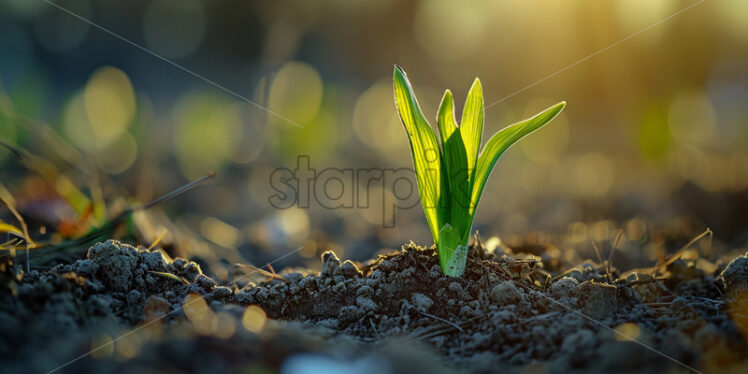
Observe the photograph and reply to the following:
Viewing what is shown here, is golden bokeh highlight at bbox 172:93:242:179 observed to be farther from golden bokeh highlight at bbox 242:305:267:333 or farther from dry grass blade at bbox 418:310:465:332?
dry grass blade at bbox 418:310:465:332

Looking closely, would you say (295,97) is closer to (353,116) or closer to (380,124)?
(380,124)

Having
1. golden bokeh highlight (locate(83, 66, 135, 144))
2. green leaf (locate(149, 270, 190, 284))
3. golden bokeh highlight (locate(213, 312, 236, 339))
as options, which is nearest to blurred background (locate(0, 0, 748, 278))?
golden bokeh highlight (locate(83, 66, 135, 144))

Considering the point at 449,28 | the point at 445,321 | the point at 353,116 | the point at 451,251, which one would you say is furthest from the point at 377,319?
the point at 449,28

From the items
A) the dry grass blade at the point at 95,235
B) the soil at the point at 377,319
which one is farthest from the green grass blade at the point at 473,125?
the dry grass blade at the point at 95,235

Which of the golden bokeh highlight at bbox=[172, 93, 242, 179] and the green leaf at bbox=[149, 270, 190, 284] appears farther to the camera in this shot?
the golden bokeh highlight at bbox=[172, 93, 242, 179]

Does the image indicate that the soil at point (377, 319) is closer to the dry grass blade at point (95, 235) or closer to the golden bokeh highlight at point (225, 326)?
the golden bokeh highlight at point (225, 326)

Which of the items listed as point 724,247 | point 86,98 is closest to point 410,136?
point 724,247

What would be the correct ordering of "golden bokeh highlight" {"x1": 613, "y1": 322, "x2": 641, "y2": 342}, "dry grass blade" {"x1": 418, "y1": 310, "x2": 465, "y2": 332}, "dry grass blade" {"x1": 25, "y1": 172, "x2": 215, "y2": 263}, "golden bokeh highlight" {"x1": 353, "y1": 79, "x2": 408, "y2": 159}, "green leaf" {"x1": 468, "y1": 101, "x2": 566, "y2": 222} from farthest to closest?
"golden bokeh highlight" {"x1": 353, "y1": 79, "x2": 408, "y2": 159} → "dry grass blade" {"x1": 25, "y1": 172, "x2": 215, "y2": 263} → "green leaf" {"x1": 468, "y1": 101, "x2": 566, "y2": 222} → "dry grass blade" {"x1": 418, "y1": 310, "x2": 465, "y2": 332} → "golden bokeh highlight" {"x1": 613, "y1": 322, "x2": 641, "y2": 342}

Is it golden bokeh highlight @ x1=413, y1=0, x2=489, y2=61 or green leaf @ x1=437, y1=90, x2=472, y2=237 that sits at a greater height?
golden bokeh highlight @ x1=413, y1=0, x2=489, y2=61
